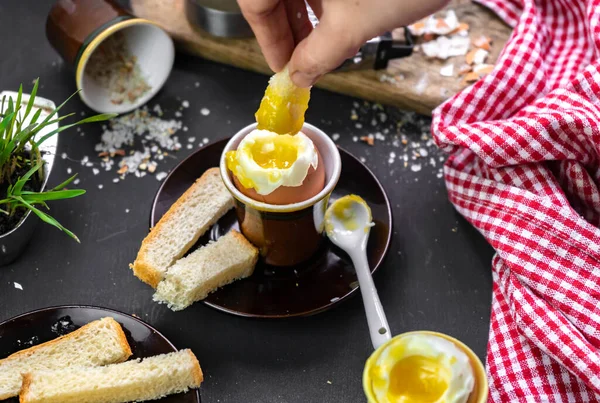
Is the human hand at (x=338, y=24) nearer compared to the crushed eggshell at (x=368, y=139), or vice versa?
the human hand at (x=338, y=24)

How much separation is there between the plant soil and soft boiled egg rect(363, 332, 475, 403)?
75 centimetres

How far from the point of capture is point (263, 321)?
1.32 m

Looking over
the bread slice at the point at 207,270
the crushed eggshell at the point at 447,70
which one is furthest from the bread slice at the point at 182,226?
the crushed eggshell at the point at 447,70

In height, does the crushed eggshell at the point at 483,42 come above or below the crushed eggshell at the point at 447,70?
above

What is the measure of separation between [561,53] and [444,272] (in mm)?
633

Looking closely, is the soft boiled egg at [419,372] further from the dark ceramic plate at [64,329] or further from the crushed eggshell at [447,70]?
the crushed eggshell at [447,70]

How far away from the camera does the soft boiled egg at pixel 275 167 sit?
3.77 ft

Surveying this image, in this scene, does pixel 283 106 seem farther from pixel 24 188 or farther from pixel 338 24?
pixel 24 188

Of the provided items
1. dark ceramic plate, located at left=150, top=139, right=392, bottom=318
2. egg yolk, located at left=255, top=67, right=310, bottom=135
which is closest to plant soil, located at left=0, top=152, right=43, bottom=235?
dark ceramic plate, located at left=150, top=139, right=392, bottom=318

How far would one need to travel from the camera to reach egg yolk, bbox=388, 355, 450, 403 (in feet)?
3.41

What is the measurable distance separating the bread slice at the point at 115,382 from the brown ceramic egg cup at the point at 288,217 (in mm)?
274

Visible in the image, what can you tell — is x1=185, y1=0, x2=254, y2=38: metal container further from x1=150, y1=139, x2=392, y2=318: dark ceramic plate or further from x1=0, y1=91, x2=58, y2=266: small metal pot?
x1=0, y1=91, x2=58, y2=266: small metal pot

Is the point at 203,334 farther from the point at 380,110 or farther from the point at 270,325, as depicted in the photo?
the point at 380,110

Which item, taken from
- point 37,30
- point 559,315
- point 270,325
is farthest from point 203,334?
point 37,30
